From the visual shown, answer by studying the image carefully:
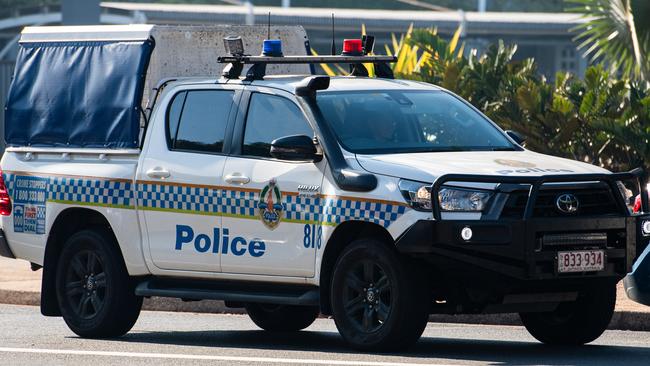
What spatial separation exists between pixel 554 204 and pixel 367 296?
122 cm

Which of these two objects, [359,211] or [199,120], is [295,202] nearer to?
[359,211]

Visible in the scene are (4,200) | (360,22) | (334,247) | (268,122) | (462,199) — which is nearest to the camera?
(462,199)

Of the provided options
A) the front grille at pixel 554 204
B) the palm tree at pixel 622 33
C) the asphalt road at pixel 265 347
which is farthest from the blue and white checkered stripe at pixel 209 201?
the palm tree at pixel 622 33

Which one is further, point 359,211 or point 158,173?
point 158,173

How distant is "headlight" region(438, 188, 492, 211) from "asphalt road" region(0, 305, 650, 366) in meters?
0.88

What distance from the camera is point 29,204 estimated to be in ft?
38.1

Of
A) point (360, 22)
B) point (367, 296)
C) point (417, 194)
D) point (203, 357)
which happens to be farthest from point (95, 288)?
point (360, 22)

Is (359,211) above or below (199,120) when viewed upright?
below

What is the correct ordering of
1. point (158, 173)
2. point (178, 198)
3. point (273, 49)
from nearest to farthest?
point (178, 198) < point (158, 173) < point (273, 49)

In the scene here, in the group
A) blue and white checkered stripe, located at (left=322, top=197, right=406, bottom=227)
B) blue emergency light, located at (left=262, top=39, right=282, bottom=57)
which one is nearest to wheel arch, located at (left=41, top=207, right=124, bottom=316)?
blue emergency light, located at (left=262, top=39, right=282, bottom=57)

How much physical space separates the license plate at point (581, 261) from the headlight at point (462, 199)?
0.53 metres

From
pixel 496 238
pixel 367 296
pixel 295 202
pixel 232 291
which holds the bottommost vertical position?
pixel 232 291

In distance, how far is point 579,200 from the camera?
9266mm

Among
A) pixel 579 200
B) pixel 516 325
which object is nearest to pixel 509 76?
pixel 516 325
